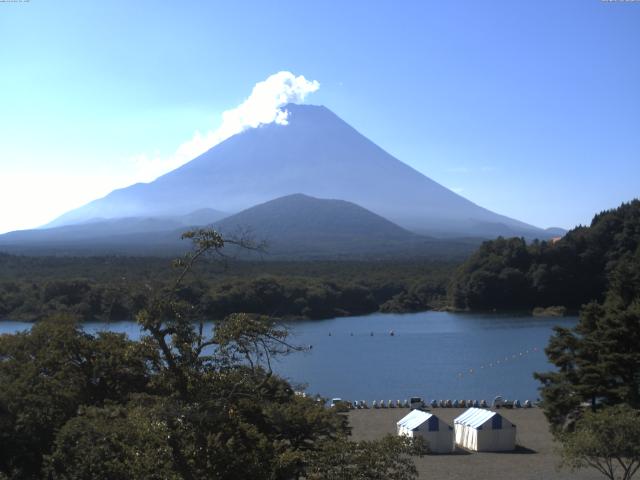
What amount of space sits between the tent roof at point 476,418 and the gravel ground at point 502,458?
47 cm

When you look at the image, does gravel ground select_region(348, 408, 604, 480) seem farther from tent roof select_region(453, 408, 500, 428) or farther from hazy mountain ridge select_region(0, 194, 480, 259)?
hazy mountain ridge select_region(0, 194, 480, 259)

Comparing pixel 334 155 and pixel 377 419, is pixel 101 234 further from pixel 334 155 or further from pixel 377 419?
pixel 377 419

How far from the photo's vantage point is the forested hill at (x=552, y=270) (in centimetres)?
3522

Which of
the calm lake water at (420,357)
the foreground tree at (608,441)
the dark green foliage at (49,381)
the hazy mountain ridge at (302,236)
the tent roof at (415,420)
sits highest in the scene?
the hazy mountain ridge at (302,236)

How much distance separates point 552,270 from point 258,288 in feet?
43.5

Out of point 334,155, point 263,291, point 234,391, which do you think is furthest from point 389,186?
point 234,391

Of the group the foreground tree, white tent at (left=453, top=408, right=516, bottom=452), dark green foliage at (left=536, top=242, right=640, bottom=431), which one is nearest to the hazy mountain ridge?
dark green foliage at (left=536, top=242, right=640, bottom=431)

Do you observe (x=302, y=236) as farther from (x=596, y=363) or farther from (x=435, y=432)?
(x=596, y=363)

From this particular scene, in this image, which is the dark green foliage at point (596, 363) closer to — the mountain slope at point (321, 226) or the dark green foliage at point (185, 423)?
the dark green foliage at point (185, 423)

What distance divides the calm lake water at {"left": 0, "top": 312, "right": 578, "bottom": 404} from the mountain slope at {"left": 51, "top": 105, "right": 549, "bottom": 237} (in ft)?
282

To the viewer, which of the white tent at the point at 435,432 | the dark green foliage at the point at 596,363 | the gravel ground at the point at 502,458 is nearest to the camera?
the gravel ground at the point at 502,458

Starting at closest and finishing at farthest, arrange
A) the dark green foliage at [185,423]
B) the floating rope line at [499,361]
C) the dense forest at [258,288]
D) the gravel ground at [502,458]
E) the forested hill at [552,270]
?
the dark green foliage at [185,423] < the gravel ground at [502,458] < the floating rope line at [499,361] < the dense forest at [258,288] < the forested hill at [552,270]

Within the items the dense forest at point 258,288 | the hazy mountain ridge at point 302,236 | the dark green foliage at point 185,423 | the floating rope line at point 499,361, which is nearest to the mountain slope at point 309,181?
the hazy mountain ridge at point 302,236

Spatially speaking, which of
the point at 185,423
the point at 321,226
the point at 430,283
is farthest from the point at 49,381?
the point at 321,226
